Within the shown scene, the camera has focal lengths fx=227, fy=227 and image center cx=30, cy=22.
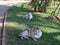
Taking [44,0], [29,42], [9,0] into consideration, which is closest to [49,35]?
[29,42]

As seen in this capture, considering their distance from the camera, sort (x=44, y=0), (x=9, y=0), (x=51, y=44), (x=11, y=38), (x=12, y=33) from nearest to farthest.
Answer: (x=51, y=44)
(x=11, y=38)
(x=12, y=33)
(x=44, y=0)
(x=9, y=0)

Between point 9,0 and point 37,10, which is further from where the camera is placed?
point 9,0

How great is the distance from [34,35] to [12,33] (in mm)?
1145

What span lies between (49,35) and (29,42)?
1.11 m

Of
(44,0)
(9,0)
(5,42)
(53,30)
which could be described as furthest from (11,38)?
(9,0)

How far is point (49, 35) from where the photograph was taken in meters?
7.59

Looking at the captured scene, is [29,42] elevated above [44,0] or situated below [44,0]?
below

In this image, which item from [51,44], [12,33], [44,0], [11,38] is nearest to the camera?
[51,44]

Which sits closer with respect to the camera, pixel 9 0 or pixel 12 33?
pixel 12 33

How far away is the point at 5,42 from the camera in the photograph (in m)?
6.73

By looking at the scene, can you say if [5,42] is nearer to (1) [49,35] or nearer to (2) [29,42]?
(2) [29,42]

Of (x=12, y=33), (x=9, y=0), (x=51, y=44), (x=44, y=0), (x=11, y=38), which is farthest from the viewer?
(x=9, y=0)

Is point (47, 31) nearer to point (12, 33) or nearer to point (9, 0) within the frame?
point (12, 33)

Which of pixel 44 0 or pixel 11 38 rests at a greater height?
pixel 44 0
